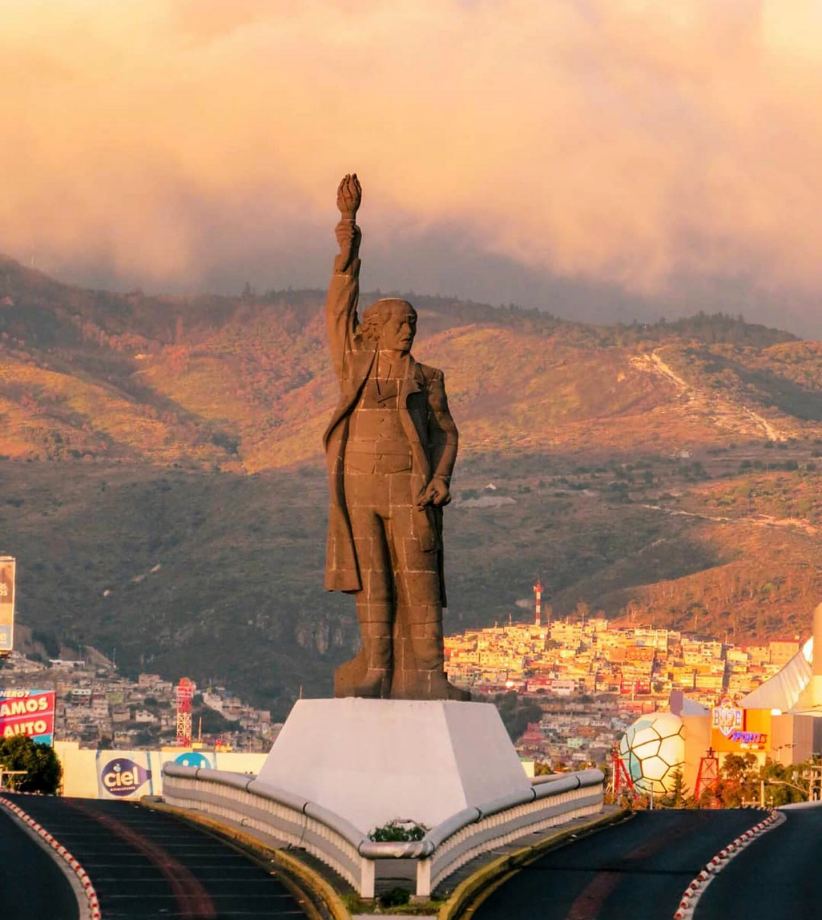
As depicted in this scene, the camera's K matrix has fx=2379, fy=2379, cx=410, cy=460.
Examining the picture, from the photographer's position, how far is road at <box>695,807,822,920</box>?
31875mm

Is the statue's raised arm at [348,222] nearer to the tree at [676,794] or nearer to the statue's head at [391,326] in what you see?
the statue's head at [391,326]

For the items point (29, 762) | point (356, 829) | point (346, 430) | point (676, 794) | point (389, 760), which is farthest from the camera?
point (676, 794)

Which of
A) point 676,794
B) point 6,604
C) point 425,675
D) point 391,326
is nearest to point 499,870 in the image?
point 425,675

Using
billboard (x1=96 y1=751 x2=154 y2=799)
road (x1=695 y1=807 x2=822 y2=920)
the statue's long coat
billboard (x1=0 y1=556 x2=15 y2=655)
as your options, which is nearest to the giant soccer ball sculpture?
billboard (x1=0 y1=556 x2=15 y2=655)

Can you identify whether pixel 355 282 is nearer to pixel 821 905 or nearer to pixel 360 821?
pixel 360 821

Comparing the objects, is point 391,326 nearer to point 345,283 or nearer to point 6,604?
point 345,283

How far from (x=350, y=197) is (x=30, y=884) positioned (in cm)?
1487

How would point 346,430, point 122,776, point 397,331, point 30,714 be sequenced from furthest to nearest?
point 30,714 → point 122,776 → point 346,430 → point 397,331

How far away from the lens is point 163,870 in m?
35.4

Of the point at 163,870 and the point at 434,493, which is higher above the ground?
the point at 434,493

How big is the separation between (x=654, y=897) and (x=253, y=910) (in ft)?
18.2

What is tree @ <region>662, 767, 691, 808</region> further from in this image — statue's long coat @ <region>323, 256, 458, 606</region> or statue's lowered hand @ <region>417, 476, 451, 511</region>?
statue's lowered hand @ <region>417, 476, 451, 511</region>

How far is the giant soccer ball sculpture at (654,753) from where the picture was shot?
110 m

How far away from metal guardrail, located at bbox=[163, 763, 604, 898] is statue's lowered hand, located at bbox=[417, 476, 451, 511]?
207 inches
